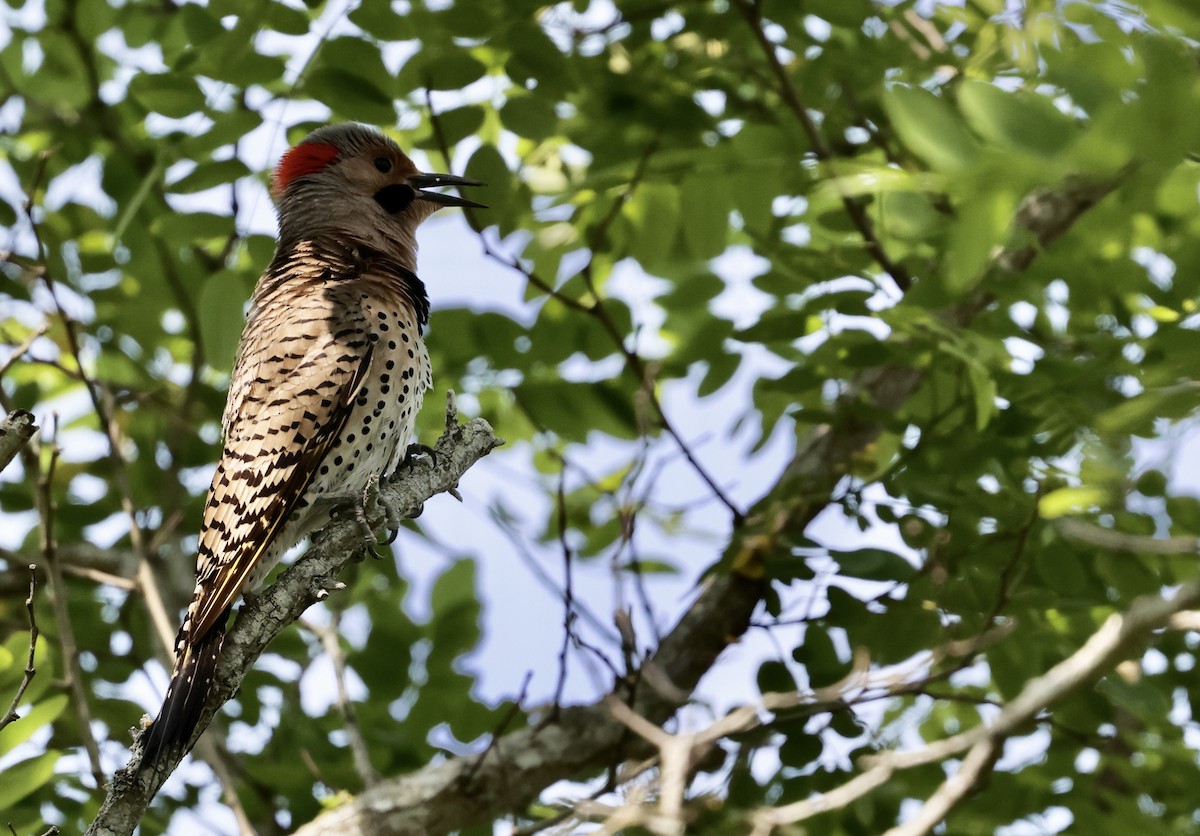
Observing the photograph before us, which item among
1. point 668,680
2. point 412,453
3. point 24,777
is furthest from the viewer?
point 668,680

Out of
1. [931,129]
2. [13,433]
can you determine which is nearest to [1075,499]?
[931,129]

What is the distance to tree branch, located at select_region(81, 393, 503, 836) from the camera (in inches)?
114

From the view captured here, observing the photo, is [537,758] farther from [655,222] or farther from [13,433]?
[13,433]

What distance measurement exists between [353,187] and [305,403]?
152cm

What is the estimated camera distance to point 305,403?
13.7 feet

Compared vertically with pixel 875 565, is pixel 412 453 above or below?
above

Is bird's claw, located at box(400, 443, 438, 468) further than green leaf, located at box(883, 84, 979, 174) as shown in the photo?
Yes

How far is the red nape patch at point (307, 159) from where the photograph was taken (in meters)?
5.46

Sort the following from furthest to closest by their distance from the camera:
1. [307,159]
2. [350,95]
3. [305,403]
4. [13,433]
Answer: [307,159], [350,95], [305,403], [13,433]

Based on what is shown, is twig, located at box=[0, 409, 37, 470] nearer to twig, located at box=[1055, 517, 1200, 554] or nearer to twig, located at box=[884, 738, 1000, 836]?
twig, located at box=[884, 738, 1000, 836]

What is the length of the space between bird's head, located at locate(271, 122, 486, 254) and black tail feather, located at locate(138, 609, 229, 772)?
7.27 ft

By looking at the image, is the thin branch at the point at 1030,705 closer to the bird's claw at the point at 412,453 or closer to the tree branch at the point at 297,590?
the tree branch at the point at 297,590

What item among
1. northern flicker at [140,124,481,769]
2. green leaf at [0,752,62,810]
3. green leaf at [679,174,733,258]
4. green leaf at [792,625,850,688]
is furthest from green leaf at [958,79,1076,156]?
green leaf at [0,752,62,810]

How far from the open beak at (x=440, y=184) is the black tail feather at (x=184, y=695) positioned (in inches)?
81.1
